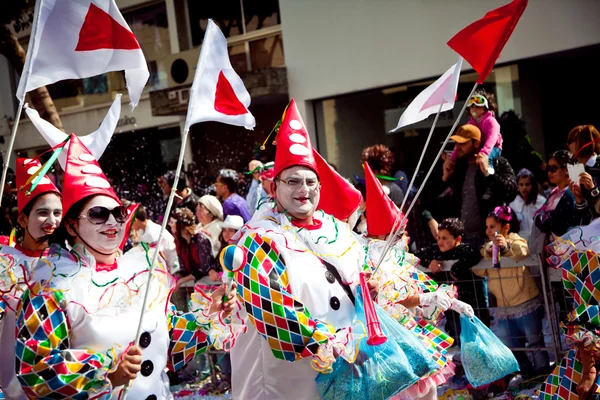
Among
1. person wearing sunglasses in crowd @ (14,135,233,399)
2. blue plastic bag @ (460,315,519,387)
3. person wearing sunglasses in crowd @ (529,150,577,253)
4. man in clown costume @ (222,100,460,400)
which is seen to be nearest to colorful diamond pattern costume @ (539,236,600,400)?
blue plastic bag @ (460,315,519,387)

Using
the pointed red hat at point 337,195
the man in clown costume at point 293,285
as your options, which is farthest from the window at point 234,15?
the man in clown costume at point 293,285

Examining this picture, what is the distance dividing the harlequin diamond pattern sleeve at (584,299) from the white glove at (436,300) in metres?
0.62

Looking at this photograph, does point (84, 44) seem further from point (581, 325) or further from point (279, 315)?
point (581, 325)

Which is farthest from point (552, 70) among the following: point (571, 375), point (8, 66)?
point (8, 66)

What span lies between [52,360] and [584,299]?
264 centimetres

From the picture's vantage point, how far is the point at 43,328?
319 centimetres

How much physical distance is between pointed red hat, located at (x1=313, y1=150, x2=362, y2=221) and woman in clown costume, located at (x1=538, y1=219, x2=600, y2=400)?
47.1 inches

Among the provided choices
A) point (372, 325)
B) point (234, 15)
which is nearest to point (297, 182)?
point (372, 325)

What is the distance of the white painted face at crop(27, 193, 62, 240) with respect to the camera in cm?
463

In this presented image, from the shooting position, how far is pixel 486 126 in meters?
6.81

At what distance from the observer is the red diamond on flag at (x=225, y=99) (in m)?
3.95

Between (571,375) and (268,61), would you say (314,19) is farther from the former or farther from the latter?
(571,375)

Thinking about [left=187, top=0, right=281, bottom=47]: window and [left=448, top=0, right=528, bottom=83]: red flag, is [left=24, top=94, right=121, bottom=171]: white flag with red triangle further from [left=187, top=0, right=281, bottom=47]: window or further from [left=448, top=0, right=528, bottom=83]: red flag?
[left=187, top=0, right=281, bottom=47]: window

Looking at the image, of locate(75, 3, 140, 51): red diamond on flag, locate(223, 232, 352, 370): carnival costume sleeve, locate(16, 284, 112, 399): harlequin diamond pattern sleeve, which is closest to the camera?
locate(16, 284, 112, 399): harlequin diamond pattern sleeve
